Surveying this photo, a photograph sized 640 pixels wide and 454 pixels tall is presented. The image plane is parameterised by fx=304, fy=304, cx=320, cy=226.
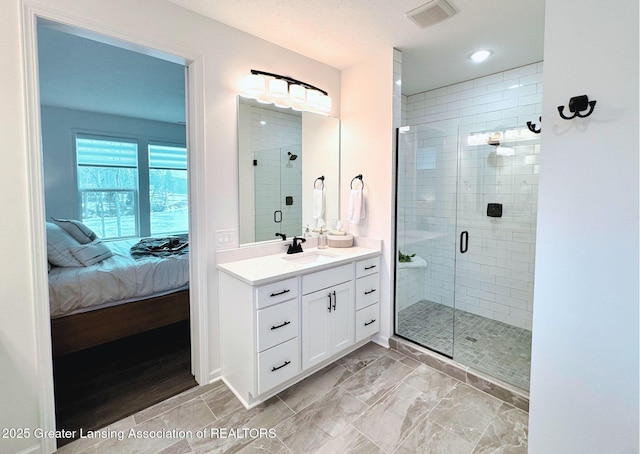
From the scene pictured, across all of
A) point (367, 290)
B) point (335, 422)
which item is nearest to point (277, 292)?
point (335, 422)

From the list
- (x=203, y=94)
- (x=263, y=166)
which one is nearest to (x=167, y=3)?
(x=203, y=94)

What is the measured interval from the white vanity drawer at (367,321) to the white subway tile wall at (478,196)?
0.86 feet

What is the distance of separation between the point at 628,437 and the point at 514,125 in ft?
8.53

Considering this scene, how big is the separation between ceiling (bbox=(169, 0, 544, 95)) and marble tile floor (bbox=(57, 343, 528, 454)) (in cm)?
259

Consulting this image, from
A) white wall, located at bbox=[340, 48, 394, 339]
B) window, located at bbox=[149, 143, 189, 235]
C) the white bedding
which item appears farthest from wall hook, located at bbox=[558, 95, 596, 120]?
window, located at bbox=[149, 143, 189, 235]

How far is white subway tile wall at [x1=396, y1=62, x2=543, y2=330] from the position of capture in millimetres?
2855

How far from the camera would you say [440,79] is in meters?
3.25

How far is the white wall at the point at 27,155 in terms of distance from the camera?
148 centimetres

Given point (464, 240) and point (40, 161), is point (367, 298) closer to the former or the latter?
point (464, 240)

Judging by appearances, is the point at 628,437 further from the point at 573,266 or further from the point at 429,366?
the point at 429,366

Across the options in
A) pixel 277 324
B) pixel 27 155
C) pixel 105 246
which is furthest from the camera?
pixel 105 246

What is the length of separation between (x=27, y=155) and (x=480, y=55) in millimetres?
3303

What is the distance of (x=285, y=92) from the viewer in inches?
97.8

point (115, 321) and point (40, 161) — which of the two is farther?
point (115, 321)
